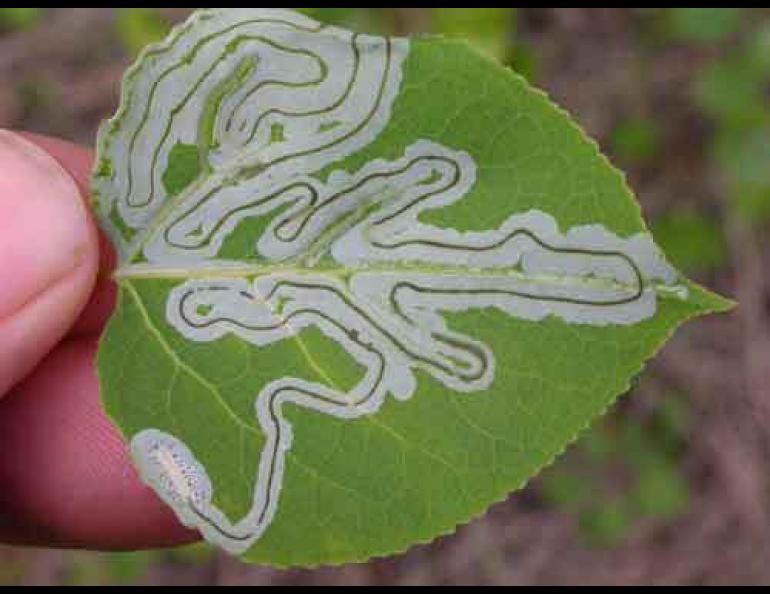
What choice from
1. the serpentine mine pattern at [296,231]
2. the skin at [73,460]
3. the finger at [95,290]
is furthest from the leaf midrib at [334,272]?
the finger at [95,290]

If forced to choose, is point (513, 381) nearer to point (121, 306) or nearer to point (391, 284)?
point (391, 284)

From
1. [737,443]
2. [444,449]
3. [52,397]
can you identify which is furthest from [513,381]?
[737,443]

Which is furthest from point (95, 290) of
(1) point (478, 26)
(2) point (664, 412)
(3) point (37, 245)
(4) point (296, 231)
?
(2) point (664, 412)

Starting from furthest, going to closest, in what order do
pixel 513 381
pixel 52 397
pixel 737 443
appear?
1. pixel 737 443
2. pixel 52 397
3. pixel 513 381

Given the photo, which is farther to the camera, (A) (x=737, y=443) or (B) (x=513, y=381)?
(A) (x=737, y=443)

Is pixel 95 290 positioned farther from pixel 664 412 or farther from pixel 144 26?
pixel 664 412

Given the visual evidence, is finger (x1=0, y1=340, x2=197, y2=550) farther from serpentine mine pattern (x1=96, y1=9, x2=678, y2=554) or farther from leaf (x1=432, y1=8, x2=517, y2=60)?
leaf (x1=432, y1=8, x2=517, y2=60)

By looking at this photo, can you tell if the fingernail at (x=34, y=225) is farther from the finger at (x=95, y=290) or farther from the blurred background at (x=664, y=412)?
the blurred background at (x=664, y=412)
